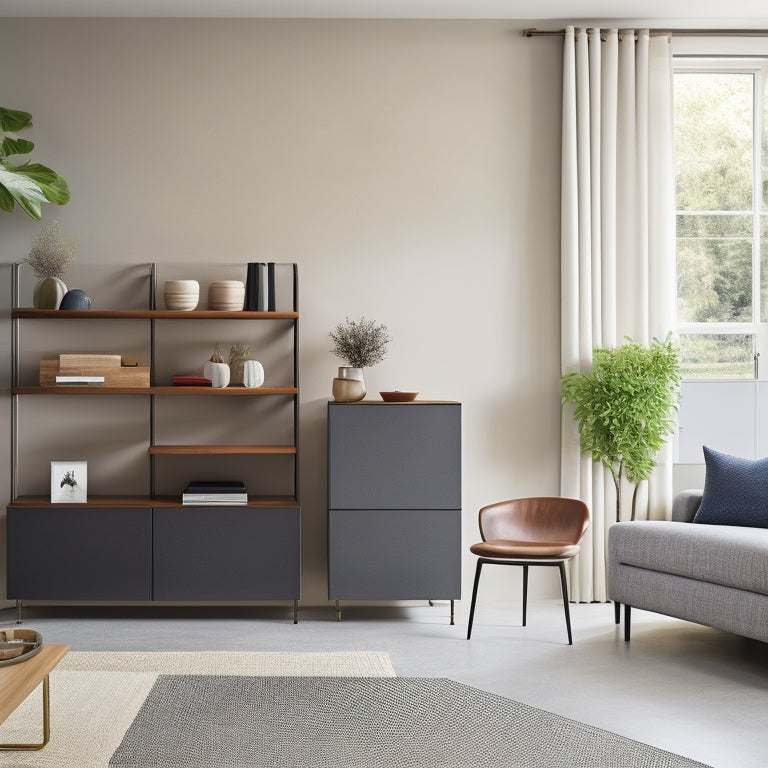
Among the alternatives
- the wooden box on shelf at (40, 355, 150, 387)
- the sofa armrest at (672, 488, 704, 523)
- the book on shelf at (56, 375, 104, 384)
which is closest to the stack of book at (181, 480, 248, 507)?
the wooden box on shelf at (40, 355, 150, 387)

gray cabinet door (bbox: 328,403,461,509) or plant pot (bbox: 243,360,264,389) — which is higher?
plant pot (bbox: 243,360,264,389)

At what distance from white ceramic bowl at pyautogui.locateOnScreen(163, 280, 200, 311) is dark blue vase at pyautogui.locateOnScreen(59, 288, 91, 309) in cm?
41

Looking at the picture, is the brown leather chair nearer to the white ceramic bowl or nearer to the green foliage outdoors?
the green foliage outdoors

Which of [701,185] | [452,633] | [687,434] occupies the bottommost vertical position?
[452,633]

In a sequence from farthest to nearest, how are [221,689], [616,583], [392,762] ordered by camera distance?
[616,583], [221,689], [392,762]

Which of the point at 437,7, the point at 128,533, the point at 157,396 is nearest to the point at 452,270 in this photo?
the point at 437,7

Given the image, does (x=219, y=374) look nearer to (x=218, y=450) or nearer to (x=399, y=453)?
(x=218, y=450)

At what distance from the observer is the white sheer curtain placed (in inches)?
191

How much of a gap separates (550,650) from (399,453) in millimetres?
1171

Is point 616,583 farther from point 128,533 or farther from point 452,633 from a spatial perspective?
point 128,533

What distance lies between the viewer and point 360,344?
458 cm

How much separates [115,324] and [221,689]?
7.13 feet

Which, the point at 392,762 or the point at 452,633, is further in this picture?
the point at 452,633

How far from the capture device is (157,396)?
4.80m
